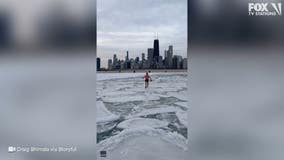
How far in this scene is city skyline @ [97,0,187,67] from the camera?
1.96 metres

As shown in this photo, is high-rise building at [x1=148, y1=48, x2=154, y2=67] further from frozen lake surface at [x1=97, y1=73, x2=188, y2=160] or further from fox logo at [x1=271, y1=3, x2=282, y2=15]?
fox logo at [x1=271, y1=3, x2=282, y2=15]

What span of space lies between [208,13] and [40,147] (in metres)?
1.41

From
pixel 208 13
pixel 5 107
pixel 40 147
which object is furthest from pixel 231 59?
pixel 5 107

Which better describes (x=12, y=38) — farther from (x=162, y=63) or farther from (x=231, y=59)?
(x=231, y=59)

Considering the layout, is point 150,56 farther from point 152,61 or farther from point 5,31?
point 5,31

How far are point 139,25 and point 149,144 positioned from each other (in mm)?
779

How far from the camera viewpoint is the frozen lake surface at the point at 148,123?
1.98m

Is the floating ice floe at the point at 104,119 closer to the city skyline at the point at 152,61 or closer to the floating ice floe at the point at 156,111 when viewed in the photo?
the floating ice floe at the point at 156,111

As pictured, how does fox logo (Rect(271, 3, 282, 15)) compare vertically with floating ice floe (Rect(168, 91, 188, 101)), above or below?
above

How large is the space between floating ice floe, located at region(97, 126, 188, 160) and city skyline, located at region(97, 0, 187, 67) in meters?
0.50

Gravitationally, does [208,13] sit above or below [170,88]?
above

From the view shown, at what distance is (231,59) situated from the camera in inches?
77.0

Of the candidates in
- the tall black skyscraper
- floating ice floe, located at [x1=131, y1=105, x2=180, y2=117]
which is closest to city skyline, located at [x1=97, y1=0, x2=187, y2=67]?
the tall black skyscraper

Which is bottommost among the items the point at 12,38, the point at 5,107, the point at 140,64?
the point at 5,107
